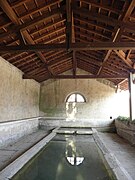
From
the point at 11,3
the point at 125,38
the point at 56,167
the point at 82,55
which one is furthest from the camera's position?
the point at 82,55

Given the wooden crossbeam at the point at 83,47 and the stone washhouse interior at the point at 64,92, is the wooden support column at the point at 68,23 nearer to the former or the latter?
the stone washhouse interior at the point at 64,92

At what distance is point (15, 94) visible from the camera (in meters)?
9.27

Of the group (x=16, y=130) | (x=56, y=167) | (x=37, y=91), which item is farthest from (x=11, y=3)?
(x=37, y=91)

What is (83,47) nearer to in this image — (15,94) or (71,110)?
(15,94)

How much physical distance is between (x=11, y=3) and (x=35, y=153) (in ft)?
13.8

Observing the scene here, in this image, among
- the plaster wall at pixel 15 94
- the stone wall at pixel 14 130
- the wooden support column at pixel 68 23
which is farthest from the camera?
the plaster wall at pixel 15 94

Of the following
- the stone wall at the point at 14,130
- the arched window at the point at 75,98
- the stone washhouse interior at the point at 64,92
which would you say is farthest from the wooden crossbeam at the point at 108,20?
the arched window at the point at 75,98

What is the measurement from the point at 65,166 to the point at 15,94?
5.21 m

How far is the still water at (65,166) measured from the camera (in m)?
4.26

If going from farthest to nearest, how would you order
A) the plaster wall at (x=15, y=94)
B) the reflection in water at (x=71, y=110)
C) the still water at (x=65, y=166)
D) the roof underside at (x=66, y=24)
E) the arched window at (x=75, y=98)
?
the arched window at (x=75, y=98) < the reflection in water at (x=71, y=110) < the plaster wall at (x=15, y=94) < the roof underside at (x=66, y=24) < the still water at (x=65, y=166)

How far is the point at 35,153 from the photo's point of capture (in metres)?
5.88

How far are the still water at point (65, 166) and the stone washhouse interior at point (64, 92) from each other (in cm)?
2

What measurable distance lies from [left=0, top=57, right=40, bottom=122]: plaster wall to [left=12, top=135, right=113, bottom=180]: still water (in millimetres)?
2674

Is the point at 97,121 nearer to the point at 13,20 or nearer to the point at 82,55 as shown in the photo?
the point at 82,55
